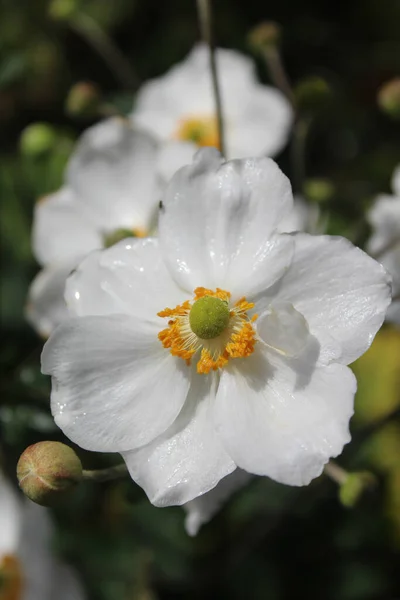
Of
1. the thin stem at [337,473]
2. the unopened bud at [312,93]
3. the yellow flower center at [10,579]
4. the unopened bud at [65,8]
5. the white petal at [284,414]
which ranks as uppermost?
the unopened bud at [65,8]

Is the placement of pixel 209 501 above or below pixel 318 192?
below

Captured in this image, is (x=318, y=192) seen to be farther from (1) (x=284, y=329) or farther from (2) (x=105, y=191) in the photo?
(1) (x=284, y=329)

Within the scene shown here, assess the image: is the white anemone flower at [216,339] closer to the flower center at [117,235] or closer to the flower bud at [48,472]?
the flower bud at [48,472]

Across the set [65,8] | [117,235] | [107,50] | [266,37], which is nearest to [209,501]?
[117,235]

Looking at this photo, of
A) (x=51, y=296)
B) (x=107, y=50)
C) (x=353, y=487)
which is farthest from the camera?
(x=107, y=50)

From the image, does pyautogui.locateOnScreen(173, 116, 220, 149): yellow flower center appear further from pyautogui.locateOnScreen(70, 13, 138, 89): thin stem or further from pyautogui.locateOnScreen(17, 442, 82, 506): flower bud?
pyautogui.locateOnScreen(17, 442, 82, 506): flower bud

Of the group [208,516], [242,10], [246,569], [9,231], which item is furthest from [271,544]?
[242,10]

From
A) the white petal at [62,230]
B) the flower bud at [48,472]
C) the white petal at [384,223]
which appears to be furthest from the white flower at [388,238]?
the flower bud at [48,472]
